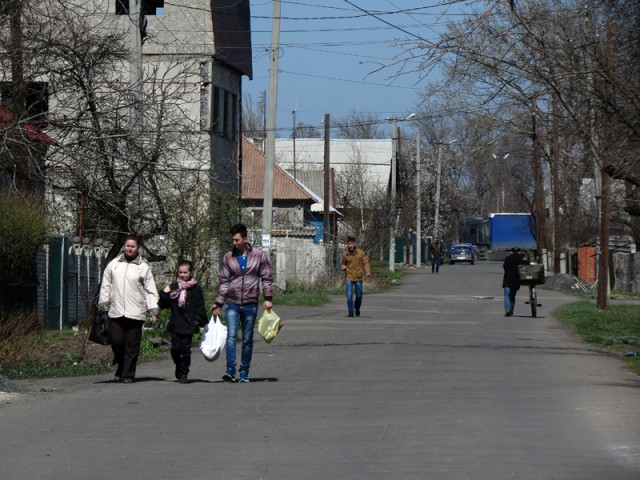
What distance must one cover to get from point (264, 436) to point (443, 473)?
2.12 m

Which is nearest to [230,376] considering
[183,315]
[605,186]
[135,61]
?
[183,315]

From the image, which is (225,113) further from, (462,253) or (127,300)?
(462,253)

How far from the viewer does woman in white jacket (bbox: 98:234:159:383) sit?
13.6m

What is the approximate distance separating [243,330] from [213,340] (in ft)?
1.48

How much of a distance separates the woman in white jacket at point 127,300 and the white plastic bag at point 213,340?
801 mm

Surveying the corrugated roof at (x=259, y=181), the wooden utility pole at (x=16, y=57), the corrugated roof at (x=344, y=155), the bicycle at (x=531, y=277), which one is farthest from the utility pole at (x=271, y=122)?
the corrugated roof at (x=344, y=155)

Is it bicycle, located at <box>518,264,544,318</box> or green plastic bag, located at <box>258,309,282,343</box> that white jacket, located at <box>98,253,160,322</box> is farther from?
bicycle, located at <box>518,264,544,318</box>

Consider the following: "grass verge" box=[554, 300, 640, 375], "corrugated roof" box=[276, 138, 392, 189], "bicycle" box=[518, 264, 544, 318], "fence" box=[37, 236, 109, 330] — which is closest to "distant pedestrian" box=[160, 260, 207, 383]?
"fence" box=[37, 236, 109, 330]

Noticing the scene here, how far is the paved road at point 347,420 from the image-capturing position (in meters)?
8.09

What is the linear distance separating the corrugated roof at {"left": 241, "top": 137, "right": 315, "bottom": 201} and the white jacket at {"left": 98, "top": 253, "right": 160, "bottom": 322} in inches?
1780

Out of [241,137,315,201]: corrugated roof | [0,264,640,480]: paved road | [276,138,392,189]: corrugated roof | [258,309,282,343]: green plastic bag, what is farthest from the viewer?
[276,138,392,189]: corrugated roof

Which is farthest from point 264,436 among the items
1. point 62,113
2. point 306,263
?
point 306,263

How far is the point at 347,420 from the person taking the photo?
10344 millimetres

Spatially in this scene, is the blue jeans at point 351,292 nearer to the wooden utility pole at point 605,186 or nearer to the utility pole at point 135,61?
the wooden utility pole at point 605,186
